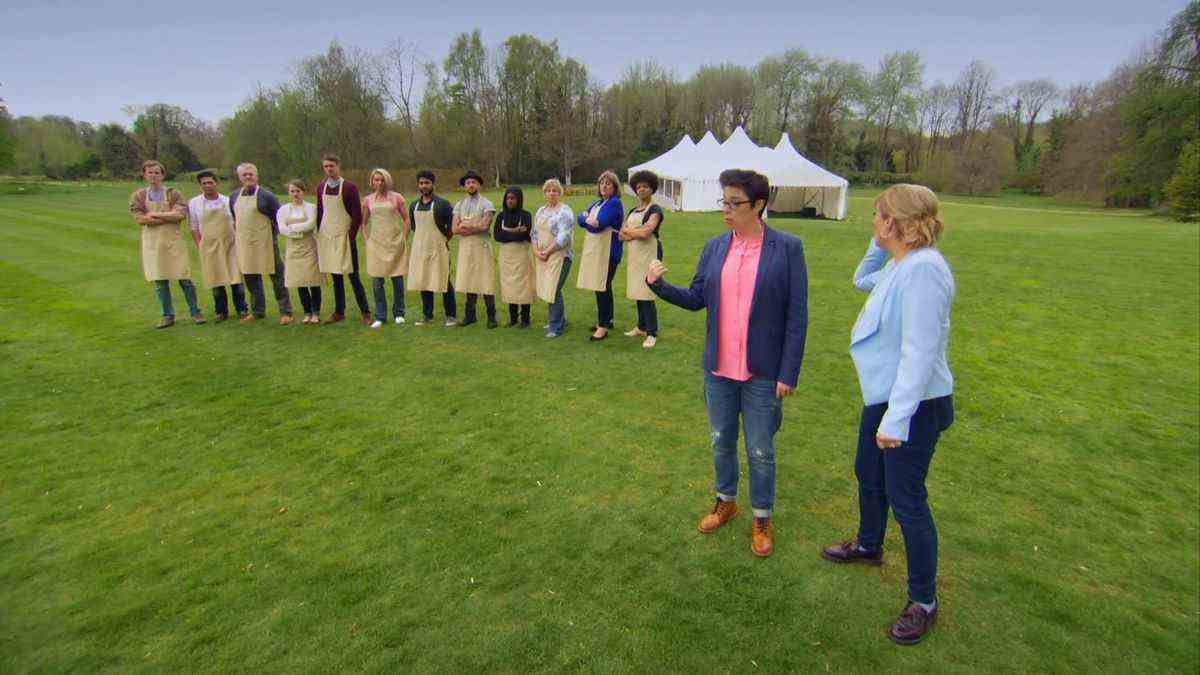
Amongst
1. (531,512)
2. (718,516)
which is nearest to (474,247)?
(531,512)

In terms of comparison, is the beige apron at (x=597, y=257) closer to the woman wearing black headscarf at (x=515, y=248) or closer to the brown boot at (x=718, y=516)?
the woman wearing black headscarf at (x=515, y=248)

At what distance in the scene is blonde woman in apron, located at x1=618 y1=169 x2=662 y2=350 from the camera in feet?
21.2

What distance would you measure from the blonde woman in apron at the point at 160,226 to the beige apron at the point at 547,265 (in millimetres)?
4387

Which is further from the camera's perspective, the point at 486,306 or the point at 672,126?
the point at 672,126

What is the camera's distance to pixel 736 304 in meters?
3.05

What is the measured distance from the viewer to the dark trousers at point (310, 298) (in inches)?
312

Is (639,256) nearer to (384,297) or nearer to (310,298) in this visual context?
(384,297)

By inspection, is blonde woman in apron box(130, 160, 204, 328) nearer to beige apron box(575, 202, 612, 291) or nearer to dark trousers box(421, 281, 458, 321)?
dark trousers box(421, 281, 458, 321)

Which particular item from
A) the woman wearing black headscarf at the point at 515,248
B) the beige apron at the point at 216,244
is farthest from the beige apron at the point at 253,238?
the woman wearing black headscarf at the point at 515,248

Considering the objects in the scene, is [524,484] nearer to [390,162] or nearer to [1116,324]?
[1116,324]

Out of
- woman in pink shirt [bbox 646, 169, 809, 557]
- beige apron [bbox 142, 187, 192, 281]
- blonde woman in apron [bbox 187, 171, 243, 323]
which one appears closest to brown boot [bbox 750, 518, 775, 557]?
woman in pink shirt [bbox 646, 169, 809, 557]

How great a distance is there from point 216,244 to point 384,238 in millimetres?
2139

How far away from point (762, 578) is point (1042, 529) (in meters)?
1.87

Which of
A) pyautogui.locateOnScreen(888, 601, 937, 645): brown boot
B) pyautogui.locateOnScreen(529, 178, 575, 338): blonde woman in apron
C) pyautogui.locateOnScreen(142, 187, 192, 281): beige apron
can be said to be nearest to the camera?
pyautogui.locateOnScreen(888, 601, 937, 645): brown boot
